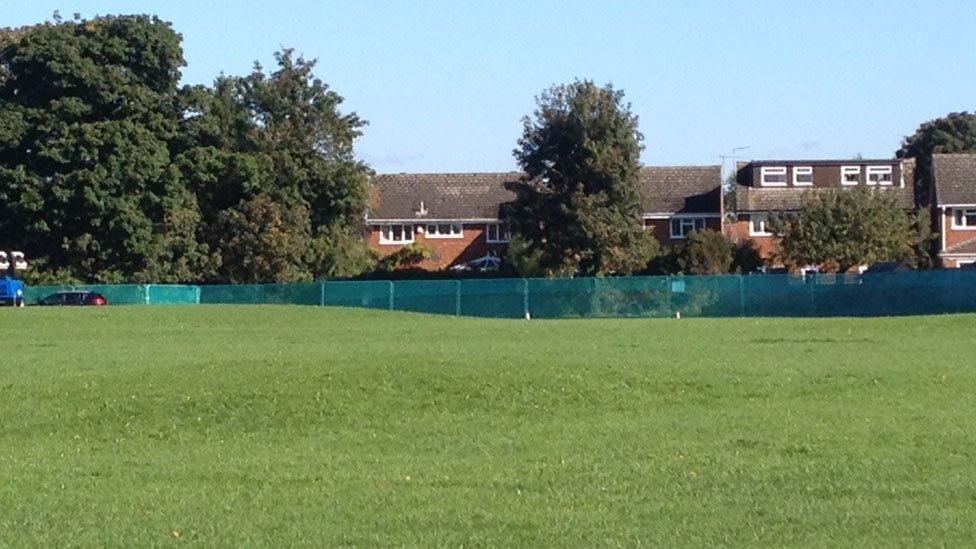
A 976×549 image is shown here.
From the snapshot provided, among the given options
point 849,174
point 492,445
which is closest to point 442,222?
point 849,174

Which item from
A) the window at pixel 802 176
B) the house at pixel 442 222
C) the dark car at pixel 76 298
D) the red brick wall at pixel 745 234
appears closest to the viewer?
the dark car at pixel 76 298

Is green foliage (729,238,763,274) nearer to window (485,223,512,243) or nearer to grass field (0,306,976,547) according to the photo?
window (485,223,512,243)

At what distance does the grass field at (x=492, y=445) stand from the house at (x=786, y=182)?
191 feet

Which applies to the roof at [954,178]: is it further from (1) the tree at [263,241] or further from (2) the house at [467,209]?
(1) the tree at [263,241]

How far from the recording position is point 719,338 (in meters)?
37.0

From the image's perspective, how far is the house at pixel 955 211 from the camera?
274 feet

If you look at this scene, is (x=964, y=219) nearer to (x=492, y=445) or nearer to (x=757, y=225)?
(x=757, y=225)

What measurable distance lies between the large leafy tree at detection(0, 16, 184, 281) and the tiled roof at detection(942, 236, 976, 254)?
1684 inches

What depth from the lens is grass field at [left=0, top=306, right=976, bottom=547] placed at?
12.5m

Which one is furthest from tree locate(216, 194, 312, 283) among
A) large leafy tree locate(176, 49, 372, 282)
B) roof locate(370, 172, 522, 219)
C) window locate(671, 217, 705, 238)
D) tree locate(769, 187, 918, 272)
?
window locate(671, 217, 705, 238)

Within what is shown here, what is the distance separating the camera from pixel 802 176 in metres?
92.6

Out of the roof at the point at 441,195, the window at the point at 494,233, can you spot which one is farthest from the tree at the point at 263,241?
the window at the point at 494,233

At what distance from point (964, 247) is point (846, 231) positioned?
1039 cm

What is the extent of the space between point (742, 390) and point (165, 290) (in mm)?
45234
